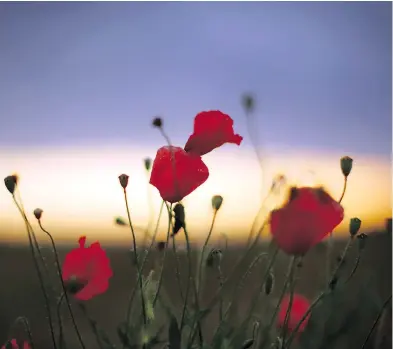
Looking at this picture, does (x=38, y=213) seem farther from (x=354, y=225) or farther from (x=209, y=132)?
(x=354, y=225)

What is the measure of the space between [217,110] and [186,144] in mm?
49

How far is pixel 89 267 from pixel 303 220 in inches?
10.0

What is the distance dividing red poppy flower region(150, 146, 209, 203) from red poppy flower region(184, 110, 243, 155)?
0.01 metres

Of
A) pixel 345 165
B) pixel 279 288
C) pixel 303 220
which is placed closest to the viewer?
pixel 303 220

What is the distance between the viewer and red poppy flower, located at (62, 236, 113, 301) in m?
0.68

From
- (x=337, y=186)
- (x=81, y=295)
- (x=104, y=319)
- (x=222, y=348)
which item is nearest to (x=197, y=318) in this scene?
(x=222, y=348)

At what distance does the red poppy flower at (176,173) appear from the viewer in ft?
2.05

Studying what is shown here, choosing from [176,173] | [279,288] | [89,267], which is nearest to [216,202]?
[176,173]

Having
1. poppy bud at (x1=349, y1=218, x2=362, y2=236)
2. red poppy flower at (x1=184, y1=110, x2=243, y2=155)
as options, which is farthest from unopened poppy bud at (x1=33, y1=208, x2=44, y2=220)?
poppy bud at (x1=349, y1=218, x2=362, y2=236)

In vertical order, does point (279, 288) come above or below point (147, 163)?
below

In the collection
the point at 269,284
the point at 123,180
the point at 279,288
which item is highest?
the point at 123,180

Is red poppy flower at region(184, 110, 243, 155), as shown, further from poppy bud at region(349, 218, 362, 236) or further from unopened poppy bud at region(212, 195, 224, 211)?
poppy bud at region(349, 218, 362, 236)

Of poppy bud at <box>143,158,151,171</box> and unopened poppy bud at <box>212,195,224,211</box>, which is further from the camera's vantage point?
poppy bud at <box>143,158,151,171</box>

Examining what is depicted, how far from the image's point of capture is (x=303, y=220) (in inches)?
21.0
